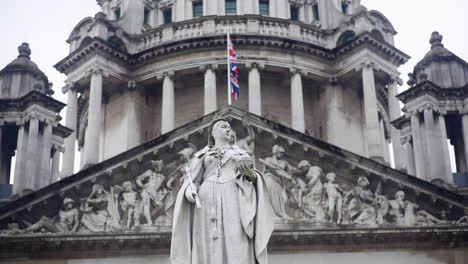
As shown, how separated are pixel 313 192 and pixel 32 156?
11784mm

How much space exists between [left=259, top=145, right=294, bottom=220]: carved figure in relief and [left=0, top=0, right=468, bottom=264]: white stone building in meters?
0.10

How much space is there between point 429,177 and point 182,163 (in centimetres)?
1047

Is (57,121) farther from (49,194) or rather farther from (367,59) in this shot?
(367,59)

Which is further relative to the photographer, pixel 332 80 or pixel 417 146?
pixel 332 80

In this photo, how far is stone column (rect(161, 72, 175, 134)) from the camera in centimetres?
4359

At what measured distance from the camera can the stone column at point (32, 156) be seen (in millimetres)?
33781

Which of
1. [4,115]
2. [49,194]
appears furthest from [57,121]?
[49,194]

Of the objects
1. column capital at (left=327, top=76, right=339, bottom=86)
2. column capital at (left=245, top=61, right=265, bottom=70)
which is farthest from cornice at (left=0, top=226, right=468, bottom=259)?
Result: column capital at (left=327, top=76, right=339, bottom=86)

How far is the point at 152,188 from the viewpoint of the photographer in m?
28.1

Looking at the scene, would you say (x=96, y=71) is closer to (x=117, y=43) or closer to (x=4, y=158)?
(x=117, y=43)

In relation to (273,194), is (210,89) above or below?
above

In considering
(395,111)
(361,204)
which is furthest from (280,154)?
(395,111)

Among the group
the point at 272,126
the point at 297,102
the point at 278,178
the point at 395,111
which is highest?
the point at 297,102

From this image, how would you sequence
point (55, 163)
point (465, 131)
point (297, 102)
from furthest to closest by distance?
point (297, 102) < point (55, 163) < point (465, 131)
